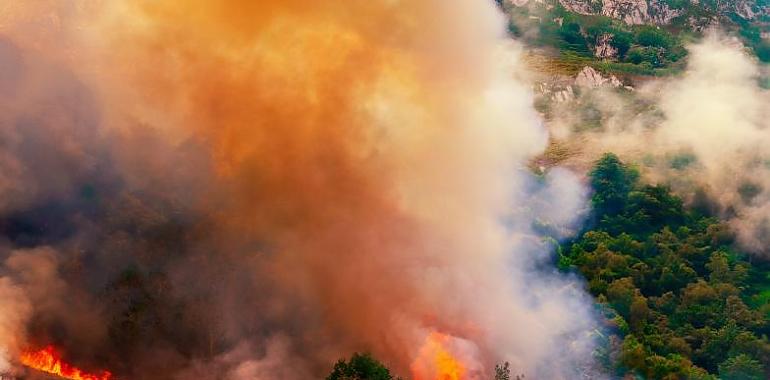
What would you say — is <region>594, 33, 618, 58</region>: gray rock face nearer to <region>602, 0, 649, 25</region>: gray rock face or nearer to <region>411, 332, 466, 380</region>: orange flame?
<region>602, 0, 649, 25</region>: gray rock face

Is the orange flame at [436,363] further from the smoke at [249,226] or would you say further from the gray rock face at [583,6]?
the gray rock face at [583,6]

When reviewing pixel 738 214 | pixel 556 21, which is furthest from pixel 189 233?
pixel 556 21

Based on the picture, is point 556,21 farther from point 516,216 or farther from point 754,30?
point 516,216

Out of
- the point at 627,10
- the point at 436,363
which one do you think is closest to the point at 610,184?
the point at 436,363

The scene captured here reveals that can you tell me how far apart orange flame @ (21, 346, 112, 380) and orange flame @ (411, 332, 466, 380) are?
19.1 meters

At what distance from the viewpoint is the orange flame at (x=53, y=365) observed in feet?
167

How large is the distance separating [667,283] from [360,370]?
42.8 m

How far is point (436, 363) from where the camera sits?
56.2 metres

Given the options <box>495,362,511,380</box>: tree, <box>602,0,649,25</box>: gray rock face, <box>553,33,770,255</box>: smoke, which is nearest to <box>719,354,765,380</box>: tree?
<box>495,362,511,380</box>: tree

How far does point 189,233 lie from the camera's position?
60.9 metres

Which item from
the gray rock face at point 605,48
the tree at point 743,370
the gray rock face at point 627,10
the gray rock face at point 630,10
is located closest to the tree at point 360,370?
the tree at point 743,370

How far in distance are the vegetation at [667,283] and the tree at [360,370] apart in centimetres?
1905

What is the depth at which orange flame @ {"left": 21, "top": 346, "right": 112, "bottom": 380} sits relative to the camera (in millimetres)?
50906

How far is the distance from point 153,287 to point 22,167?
Answer: 11491 mm
